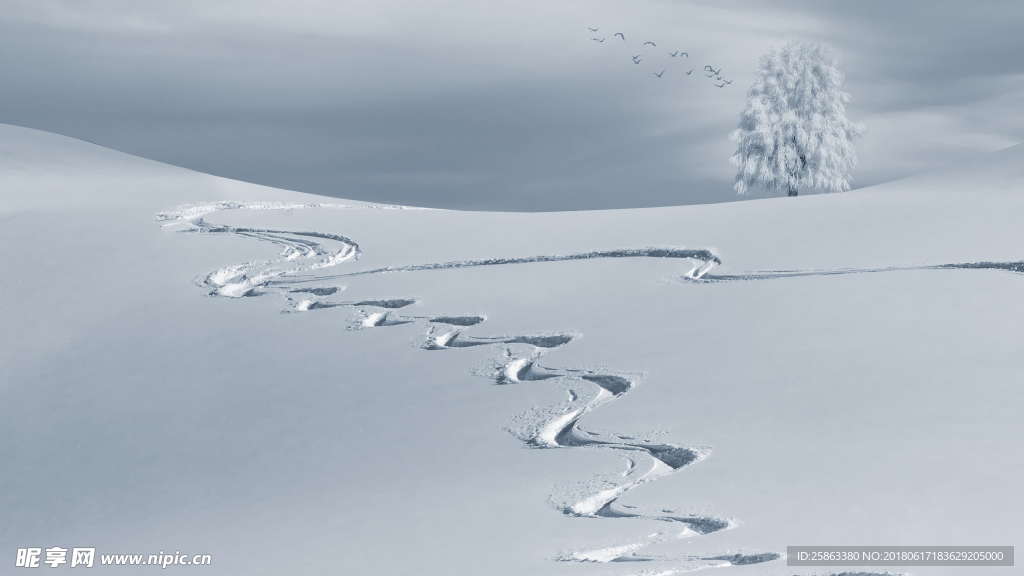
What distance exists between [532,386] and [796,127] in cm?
2674

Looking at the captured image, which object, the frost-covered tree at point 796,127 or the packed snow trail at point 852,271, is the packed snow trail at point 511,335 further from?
the frost-covered tree at point 796,127

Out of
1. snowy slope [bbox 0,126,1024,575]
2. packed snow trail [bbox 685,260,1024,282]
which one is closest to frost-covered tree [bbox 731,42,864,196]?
snowy slope [bbox 0,126,1024,575]

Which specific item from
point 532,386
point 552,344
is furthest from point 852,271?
point 532,386

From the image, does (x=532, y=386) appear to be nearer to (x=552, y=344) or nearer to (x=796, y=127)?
(x=552, y=344)

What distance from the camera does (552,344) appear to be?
12.5 m

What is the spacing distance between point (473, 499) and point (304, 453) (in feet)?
7.77

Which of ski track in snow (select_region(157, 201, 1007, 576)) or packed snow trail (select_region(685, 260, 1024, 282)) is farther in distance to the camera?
packed snow trail (select_region(685, 260, 1024, 282))

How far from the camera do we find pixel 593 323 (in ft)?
42.3

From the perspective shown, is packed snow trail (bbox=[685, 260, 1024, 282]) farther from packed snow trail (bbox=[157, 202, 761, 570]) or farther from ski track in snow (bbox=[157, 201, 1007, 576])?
packed snow trail (bbox=[157, 202, 761, 570])

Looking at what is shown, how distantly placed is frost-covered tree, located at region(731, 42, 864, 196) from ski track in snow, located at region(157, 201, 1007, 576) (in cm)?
1863

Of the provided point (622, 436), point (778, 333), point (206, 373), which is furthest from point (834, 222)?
point (206, 373)

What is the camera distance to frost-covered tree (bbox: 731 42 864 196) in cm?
3569

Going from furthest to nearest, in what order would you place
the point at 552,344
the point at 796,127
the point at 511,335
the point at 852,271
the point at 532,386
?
the point at 796,127
the point at 852,271
the point at 511,335
the point at 552,344
the point at 532,386

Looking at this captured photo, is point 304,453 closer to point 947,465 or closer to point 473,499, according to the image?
point 473,499
